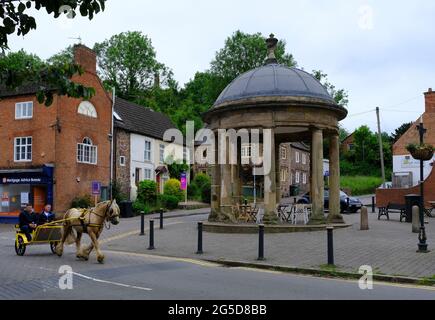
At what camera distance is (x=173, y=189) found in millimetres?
41500

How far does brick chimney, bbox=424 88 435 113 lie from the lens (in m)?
42.4

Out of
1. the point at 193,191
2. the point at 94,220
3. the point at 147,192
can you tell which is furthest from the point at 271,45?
the point at 193,191

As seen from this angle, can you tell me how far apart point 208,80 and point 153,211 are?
31.3 metres

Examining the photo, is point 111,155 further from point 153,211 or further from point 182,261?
point 182,261

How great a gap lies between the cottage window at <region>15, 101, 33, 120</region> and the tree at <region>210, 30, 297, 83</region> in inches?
1240

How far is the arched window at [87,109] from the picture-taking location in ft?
112

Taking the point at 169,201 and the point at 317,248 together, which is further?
the point at 169,201

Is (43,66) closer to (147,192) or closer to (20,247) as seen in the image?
(20,247)

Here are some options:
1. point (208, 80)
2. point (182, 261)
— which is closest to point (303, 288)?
point (182, 261)

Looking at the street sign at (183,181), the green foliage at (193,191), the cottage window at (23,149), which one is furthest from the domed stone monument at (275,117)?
the green foliage at (193,191)

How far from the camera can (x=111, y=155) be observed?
3709 cm

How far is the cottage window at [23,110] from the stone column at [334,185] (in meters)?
21.5

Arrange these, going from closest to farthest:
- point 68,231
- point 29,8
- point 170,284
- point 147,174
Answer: point 29,8 < point 170,284 < point 68,231 < point 147,174

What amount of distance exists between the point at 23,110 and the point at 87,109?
169 inches
